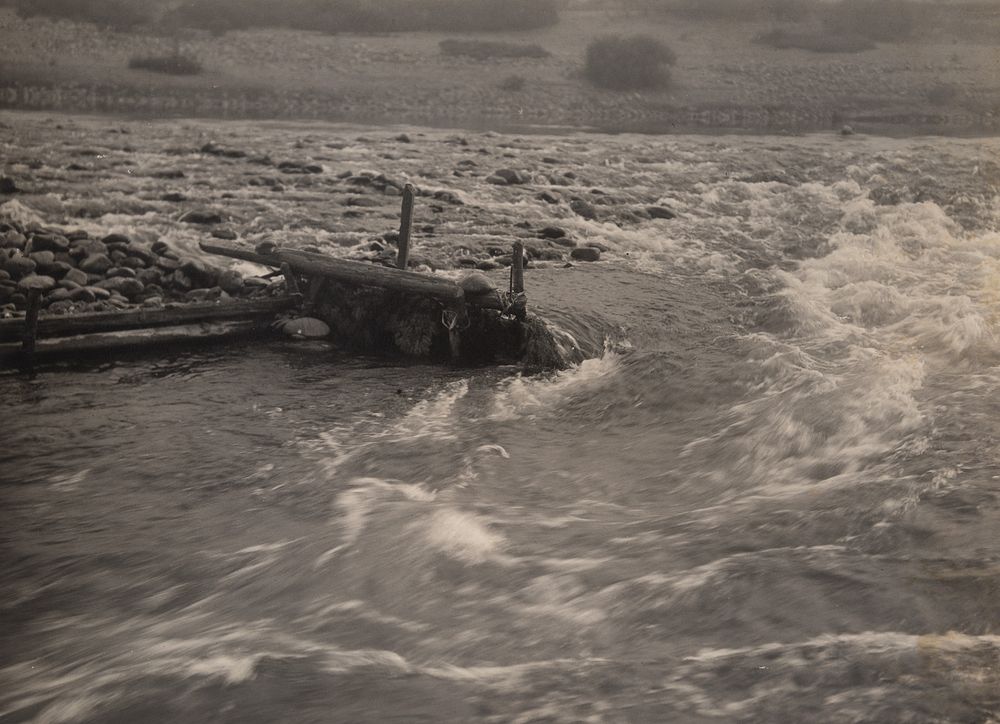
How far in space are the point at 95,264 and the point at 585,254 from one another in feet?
18.8

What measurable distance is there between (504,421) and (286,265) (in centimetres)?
315

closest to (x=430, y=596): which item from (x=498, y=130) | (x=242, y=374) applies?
(x=242, y=374)

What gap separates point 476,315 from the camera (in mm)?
7586

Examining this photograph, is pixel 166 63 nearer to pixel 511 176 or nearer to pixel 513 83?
pixel 511 176

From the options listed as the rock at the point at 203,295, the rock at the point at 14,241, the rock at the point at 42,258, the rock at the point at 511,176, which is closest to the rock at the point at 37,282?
the rock at the point at 42,258

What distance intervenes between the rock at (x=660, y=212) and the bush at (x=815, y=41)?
2944 millimetres

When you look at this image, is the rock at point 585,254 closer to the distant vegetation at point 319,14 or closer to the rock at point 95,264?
the distant vegetation at point 319,14

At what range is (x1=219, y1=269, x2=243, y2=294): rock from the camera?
8930 mm

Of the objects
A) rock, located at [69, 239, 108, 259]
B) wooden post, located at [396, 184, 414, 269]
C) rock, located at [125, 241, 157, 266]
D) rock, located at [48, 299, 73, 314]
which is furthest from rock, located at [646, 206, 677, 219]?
rock, located at [48, 299, 73, 314]

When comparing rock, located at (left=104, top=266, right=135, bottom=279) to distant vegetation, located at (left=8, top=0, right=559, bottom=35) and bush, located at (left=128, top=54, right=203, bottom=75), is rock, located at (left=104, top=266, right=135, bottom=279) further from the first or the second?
bush, located at (left=128, top=54, right=203, bottom=75)

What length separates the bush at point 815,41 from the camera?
13312mm

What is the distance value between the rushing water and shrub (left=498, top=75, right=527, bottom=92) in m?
7.67

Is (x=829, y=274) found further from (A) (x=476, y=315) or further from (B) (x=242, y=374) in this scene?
(B) (x=242, y=374)

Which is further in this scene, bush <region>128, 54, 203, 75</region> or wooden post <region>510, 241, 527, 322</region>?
bush <region>128, 54, 203, 75</region>
